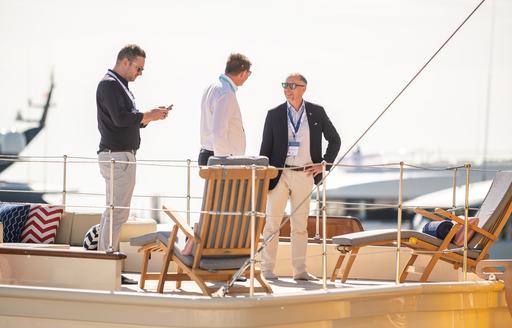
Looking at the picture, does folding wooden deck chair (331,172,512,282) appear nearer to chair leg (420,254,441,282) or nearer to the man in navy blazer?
chair leg (420,254,441,282)

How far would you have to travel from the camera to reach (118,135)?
345 inches

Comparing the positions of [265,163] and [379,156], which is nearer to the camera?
[265,163]

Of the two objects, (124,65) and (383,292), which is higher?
(124,65)

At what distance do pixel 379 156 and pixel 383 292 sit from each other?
132ft

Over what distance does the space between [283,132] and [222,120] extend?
0.76 m

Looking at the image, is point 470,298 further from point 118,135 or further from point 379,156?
point 379,156

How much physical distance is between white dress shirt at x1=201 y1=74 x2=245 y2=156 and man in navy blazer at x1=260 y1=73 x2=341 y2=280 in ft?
1.71

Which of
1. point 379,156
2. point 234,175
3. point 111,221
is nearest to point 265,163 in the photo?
point 234,175

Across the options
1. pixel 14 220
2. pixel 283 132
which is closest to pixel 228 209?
pixel 283 132

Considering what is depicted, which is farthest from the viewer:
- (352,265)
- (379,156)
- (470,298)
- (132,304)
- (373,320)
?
(379,156)

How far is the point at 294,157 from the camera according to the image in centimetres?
935

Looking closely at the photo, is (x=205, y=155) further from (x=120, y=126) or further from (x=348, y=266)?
(x=348, y=266)

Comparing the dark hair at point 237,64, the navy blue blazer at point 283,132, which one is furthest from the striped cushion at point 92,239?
the dark hair at point 237,64

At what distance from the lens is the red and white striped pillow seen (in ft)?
32.9
